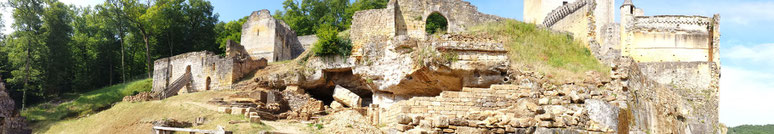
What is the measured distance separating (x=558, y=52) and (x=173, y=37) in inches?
976

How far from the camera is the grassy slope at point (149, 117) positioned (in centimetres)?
1631

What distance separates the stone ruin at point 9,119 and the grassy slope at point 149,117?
1.05 metres

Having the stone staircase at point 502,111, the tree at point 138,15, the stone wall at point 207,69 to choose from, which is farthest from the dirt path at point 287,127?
the tree at point 138,15

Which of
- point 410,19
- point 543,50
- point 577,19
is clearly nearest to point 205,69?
point 410,19

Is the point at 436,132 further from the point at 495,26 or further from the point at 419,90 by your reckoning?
the point at 495,26

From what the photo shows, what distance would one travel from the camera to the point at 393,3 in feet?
69.1

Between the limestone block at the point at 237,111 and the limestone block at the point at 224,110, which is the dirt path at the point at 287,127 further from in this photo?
the limestone block at the point at 224,110

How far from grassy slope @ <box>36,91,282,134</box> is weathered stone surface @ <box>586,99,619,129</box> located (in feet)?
26.4

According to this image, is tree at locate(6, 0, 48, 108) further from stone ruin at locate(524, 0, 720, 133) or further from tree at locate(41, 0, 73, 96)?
stone ruin at locate(524, 0, 720, 133)

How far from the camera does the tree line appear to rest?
26.8 m

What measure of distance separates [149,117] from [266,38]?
460 inches

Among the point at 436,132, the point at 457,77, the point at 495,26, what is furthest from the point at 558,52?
the point at 436,132

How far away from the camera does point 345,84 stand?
20.7 meters

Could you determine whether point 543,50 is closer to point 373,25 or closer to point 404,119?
point 373,25
